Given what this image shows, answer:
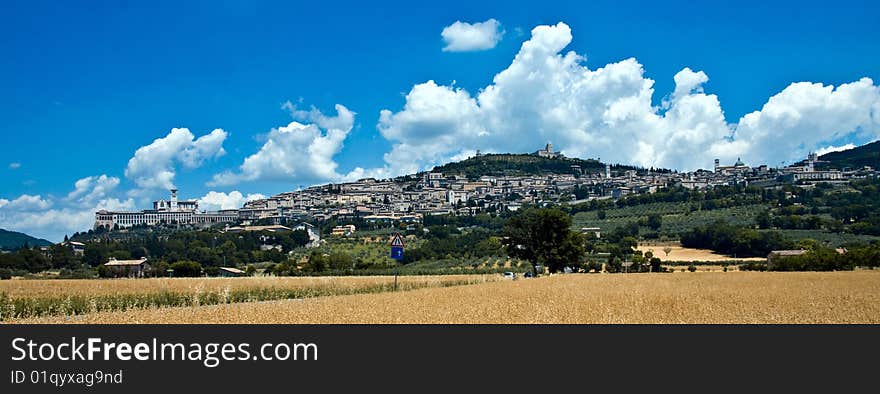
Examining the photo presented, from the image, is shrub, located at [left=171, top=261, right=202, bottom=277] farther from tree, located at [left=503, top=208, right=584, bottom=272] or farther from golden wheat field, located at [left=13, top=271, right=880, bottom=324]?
golden wheat field, located at [left=13, top=271, right=880, bottom=324]

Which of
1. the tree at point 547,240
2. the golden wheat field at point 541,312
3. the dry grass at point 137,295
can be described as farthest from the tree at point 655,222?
the golden wheat field at point 541,312

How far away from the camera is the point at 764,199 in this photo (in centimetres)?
15212

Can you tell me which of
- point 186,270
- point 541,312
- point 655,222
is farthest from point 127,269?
point 655,222

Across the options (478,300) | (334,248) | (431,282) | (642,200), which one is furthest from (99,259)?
(642,200)

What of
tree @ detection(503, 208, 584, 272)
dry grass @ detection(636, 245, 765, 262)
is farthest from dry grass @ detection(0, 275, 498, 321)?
dry grass @ detection(636, 245, 765, 262)

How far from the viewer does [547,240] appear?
61.5 metres

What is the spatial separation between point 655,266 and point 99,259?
6790 cm

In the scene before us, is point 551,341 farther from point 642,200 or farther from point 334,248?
point 642,200

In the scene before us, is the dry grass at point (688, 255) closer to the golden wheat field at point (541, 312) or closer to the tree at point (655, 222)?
the tree at point (655, 222)

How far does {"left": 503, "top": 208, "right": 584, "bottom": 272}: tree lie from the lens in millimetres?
61031

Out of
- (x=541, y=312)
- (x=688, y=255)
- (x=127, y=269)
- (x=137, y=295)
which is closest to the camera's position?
(x=541, y=312)

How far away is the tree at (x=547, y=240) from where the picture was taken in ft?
200

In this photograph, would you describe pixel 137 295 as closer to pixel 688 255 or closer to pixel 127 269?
pixel 127 269

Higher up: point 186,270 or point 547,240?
point 547,240
